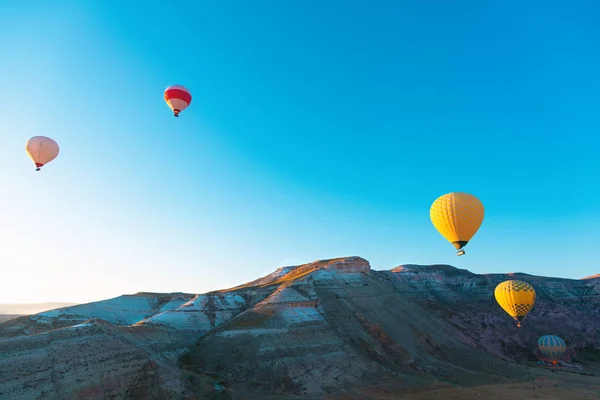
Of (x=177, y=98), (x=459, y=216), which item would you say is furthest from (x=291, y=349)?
(x=177, y=98)

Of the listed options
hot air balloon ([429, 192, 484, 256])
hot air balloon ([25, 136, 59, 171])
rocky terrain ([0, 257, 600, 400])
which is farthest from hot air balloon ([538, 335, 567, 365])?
hot air balloon ([25, 136, 59, 171])

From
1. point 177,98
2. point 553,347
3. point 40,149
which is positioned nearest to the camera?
point 40,149

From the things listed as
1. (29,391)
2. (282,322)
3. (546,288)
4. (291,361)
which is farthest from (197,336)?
(546,288)

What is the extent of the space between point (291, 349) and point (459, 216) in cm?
2488

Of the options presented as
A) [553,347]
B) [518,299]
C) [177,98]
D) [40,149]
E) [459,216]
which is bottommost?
[553,347]

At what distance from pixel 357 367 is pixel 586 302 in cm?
9268

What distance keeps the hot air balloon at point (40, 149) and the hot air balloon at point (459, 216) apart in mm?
38049

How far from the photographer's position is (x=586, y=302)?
104188mm

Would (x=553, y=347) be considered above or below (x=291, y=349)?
below

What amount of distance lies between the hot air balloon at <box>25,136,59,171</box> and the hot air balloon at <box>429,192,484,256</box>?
38.0m

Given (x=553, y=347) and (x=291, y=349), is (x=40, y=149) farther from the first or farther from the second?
(x=553, y=347)

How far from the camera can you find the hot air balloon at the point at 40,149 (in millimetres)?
34938

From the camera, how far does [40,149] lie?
35.1 metres

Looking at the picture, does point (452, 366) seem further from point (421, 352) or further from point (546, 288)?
point (546, 288)
